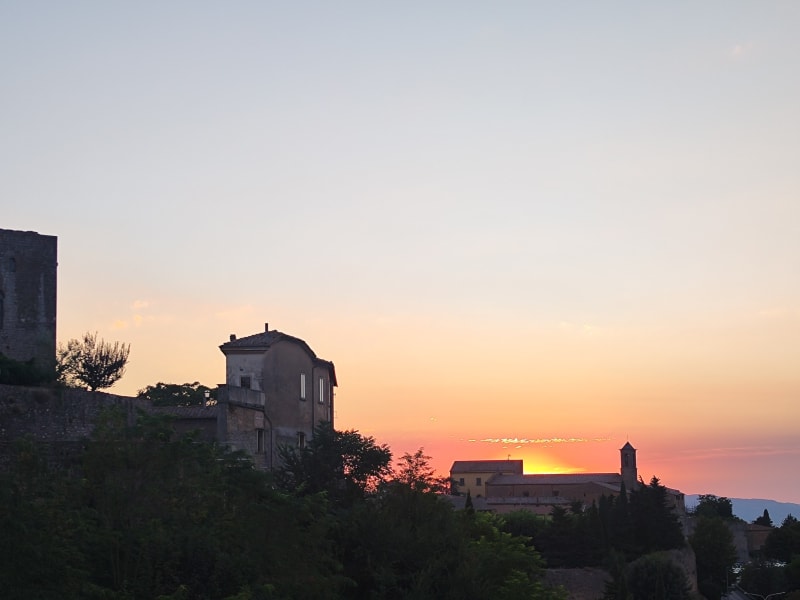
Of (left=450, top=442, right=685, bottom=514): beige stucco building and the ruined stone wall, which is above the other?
the ruined stone wall

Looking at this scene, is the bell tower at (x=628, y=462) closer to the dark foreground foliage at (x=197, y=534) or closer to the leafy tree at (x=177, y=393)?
the leafy tree at (x=177, y=393)

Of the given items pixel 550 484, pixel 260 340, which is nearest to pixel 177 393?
pixel 260 340

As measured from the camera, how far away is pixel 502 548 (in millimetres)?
39781

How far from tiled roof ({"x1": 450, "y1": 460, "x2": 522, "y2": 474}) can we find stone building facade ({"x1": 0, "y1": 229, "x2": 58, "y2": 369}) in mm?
133248

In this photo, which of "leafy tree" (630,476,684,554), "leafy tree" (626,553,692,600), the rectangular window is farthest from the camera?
"leafy tree" (630,476,684,554)

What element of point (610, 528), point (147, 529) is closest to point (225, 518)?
point (147, 529)

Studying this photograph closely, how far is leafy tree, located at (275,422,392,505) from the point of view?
4034cm

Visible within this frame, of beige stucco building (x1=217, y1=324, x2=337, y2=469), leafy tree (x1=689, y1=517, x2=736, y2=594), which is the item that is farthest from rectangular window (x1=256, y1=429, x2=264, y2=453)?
leafy tree (x1=689, y1=517, x2=736, y2=594)

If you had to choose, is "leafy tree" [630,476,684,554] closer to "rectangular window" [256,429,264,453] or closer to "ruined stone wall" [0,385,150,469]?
"rectangular window" [256,429,264,453]

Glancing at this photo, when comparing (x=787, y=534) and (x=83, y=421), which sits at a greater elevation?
(x=83, y=421)

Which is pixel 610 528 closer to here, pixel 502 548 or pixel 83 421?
pixel 502 548

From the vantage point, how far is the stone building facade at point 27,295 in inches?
1606

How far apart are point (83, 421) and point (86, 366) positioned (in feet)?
38.6

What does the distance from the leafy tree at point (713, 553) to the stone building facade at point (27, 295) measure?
198 feet
